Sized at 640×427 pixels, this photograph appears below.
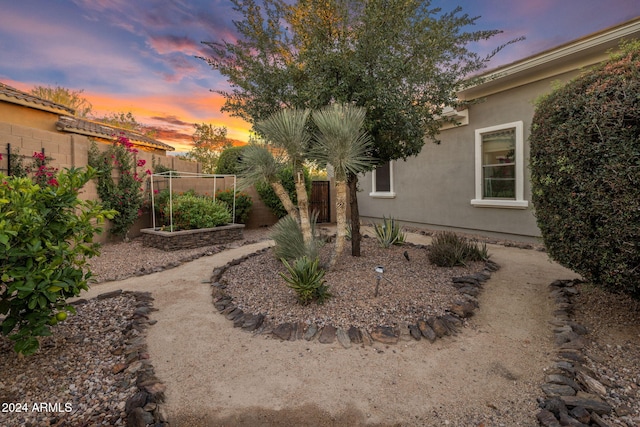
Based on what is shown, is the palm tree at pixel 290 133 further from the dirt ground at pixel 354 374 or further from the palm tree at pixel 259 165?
the dirt ground at pixel 354 374

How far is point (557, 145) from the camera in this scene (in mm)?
2504

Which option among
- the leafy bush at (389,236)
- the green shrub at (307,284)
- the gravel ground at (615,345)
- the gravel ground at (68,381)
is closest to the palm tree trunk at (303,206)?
the green shrub at (307,284)

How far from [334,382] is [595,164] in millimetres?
2478

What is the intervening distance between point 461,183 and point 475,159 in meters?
0.70

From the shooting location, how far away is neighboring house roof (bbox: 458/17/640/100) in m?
4.71

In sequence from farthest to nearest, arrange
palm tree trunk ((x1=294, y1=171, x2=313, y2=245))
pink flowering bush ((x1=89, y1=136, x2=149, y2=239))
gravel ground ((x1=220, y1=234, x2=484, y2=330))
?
pink flowering bush ((x1=89, y1=136, x2=149, y2=239)) → palm tree trunk ((x1=294, y1=171, x2=313, y2=245)) → gravel ground ((x1=220, y1=234, x2=484, y2=330))

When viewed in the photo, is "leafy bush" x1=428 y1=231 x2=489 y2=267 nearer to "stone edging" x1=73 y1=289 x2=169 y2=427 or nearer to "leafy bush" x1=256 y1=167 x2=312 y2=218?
"stone edging" x1=73 y1=289 x2=169 y2=427

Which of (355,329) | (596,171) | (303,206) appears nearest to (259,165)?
(303,206)

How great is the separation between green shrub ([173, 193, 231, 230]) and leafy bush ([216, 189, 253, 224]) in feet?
4.83

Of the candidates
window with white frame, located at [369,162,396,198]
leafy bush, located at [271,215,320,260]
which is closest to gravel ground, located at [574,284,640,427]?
leafy bush, located at [271,215,320,260]

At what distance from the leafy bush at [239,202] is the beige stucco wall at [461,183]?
4448mm

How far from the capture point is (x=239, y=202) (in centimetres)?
912

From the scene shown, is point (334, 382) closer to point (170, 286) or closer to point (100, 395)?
point (100, 395)

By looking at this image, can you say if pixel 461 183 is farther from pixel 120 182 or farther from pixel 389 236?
pixel 120 182
